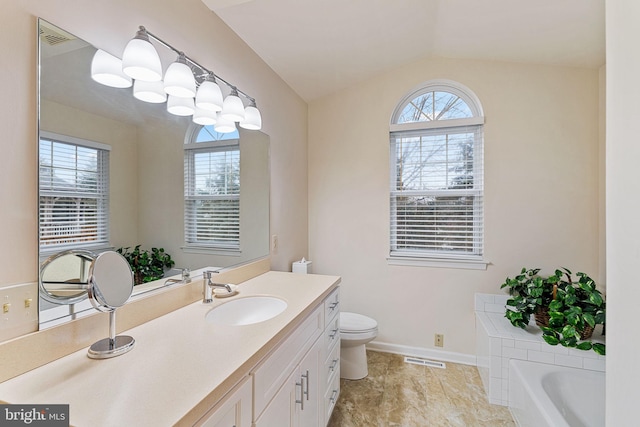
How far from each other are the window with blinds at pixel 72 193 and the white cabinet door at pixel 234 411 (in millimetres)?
715

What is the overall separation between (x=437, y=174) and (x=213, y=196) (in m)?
1.94

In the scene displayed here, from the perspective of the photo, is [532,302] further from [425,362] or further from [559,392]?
[425,362]

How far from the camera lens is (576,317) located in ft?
6.13

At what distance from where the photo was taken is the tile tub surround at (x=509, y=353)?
6.06ft

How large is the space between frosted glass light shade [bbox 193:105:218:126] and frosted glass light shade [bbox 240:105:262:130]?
0.63 feet

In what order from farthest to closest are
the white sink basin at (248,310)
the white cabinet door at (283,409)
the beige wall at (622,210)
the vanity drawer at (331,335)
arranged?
the vanity drawer at (331,335), the white sink basin at (248,310), the white cabinet door at (283,409), the beige wall at (622,210)

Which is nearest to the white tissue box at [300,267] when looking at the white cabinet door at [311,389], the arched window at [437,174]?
the arched window at [437,174]

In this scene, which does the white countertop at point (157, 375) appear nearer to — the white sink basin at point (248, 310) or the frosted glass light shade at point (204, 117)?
the white sink basin at point (248, 310)

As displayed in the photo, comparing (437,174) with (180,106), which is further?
(437,174)

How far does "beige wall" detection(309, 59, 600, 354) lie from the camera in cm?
229

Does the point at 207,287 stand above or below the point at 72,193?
below

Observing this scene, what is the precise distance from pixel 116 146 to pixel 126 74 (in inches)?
11.0

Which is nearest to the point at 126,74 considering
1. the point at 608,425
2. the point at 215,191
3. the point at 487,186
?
the point at 215,191

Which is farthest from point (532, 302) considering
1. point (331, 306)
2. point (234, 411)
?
point (234, 411)
